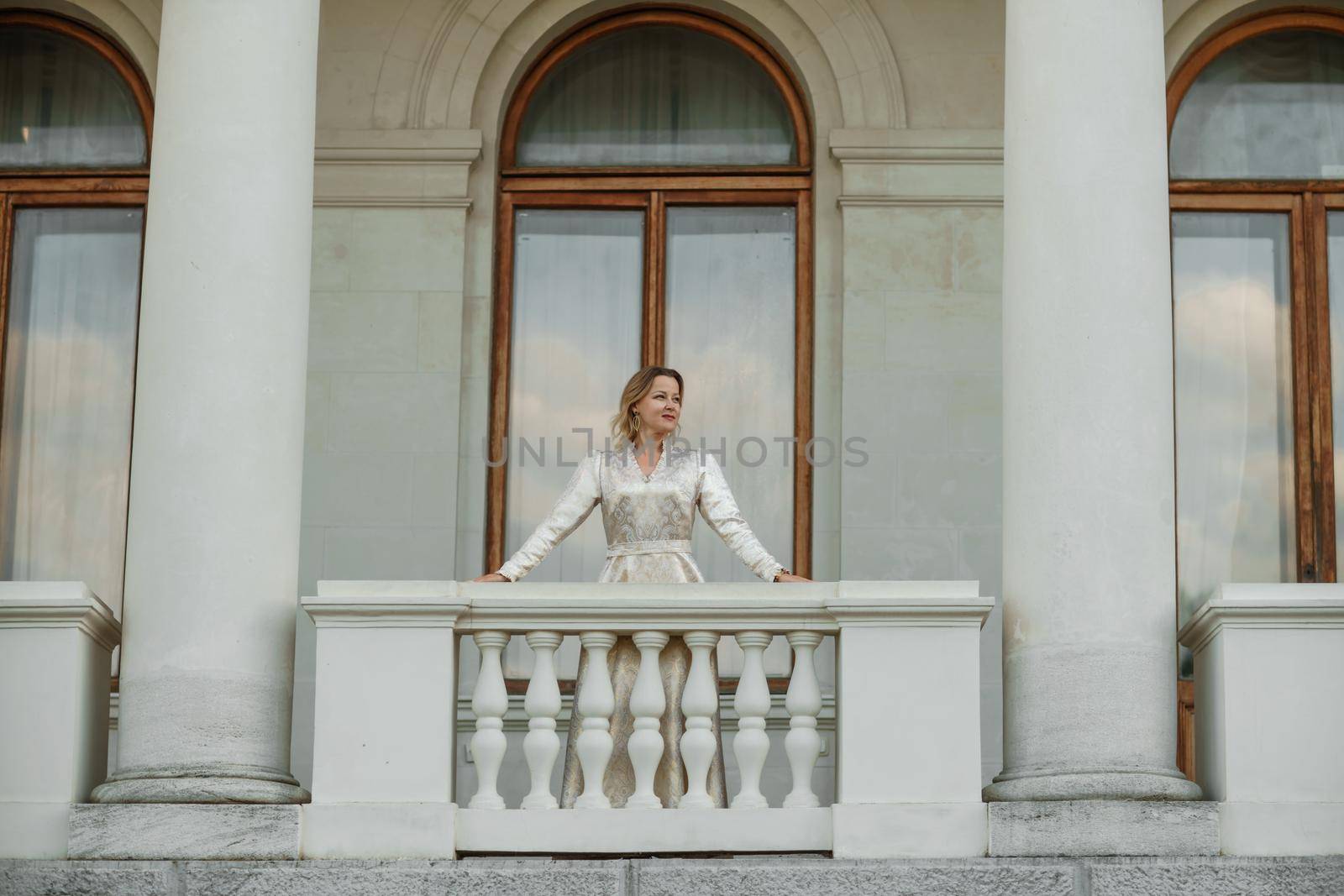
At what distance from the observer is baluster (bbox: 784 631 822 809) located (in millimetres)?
10047

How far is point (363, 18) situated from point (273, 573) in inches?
215

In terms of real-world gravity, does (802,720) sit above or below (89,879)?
above

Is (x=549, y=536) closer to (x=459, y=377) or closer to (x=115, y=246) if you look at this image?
(x=459, y=377)

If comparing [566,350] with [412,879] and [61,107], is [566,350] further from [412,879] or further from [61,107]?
[412,879]

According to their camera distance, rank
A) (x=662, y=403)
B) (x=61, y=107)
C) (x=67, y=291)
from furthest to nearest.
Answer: (x=61, y=107)
(x=67, y=291)
(x=662, y=403)

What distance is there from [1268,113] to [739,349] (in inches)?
148

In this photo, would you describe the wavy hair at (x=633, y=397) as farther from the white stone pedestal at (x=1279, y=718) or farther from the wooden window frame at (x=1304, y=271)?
A: the wooden window frame at (x=1304, y=271)

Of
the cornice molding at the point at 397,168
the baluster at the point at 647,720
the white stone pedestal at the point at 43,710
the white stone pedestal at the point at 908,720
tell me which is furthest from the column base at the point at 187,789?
the cornice molding at the point at 397,168

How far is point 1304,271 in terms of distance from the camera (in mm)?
14391

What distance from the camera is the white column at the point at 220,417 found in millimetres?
10094

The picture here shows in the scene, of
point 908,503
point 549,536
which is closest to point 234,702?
point 549,536

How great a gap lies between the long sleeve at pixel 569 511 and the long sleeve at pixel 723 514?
525mm

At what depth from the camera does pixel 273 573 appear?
1035 centimetres

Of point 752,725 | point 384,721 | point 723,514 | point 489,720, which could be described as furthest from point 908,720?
point 384,721
